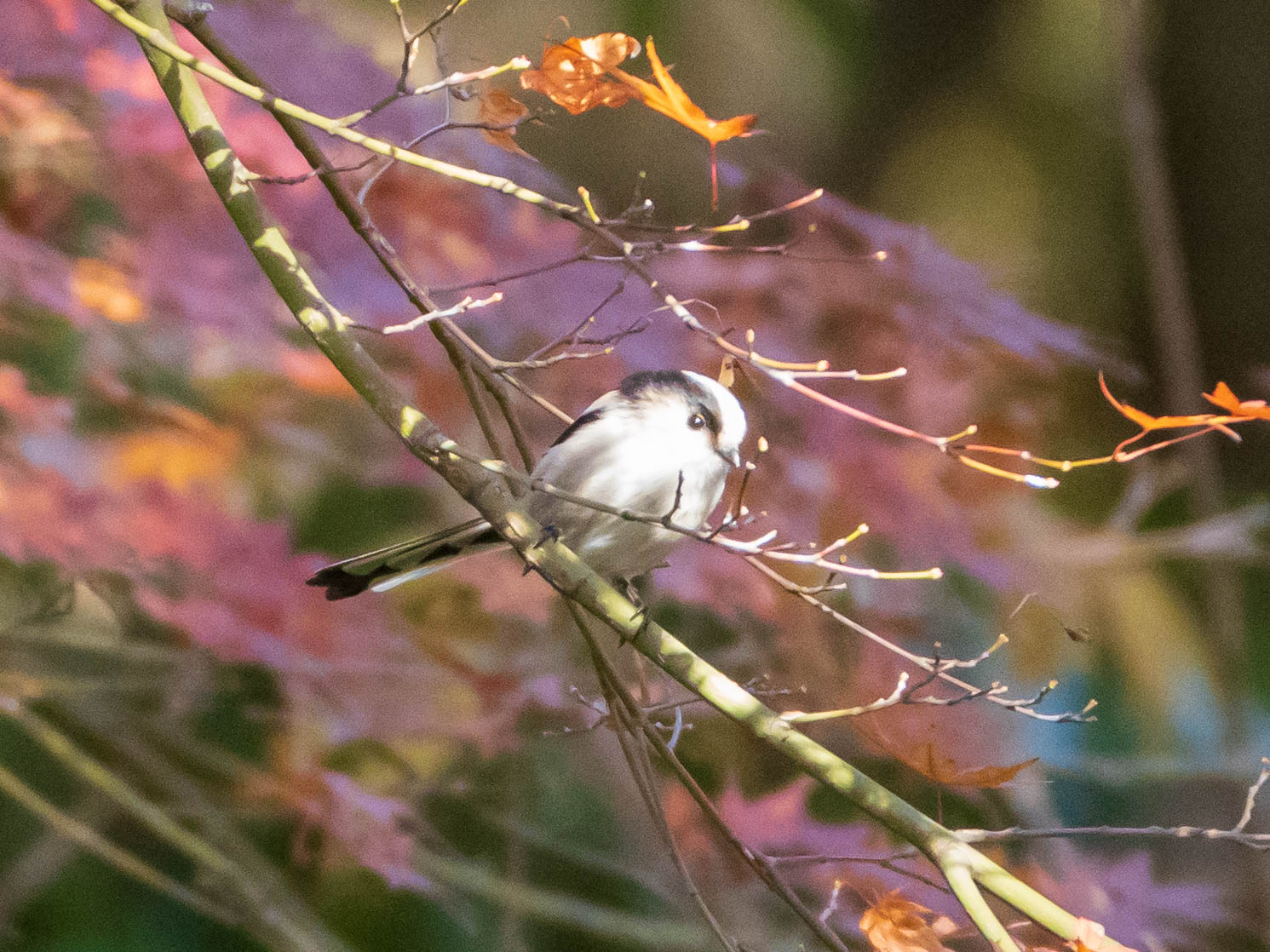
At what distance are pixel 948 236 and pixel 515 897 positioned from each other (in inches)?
32.6

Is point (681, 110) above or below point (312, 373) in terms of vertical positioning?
above

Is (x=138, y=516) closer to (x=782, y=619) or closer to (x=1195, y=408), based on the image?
(x=782, y=619)

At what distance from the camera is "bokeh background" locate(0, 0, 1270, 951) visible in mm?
1021

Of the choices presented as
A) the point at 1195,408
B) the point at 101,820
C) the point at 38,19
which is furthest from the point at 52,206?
the point at 1195,408

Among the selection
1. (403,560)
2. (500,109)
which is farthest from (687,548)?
(500,109)

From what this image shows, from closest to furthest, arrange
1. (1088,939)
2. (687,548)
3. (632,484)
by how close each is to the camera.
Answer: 1. (1088,939)
2. (632,484)
3. (687,548)

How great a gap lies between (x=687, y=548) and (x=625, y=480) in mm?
403

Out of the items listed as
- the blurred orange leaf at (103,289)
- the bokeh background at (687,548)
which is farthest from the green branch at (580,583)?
the blurred orange leaf at (103,289)

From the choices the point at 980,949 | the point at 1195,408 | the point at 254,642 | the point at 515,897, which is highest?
the point at 1195,408

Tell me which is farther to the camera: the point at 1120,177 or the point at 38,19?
the point at 1120,177

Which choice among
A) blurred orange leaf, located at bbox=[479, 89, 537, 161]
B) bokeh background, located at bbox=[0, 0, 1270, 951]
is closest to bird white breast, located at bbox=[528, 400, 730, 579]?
blurred orange leaf, located at bbox=[479, 89, 537, 161]

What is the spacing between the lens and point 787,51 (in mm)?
1214

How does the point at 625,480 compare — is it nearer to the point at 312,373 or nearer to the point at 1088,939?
the point at 1088,939

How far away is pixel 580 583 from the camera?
0.45 meters
